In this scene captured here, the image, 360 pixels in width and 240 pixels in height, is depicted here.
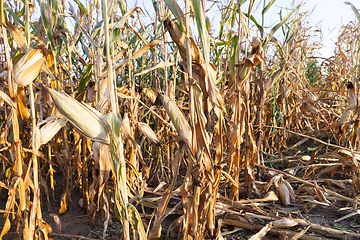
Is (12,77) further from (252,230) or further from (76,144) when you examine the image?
(252,230)

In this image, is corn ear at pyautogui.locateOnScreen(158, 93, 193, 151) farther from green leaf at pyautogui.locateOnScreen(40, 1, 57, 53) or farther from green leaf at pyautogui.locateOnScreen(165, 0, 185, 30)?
green leaf at pyautogui.locateOnScreen(40, 1, 57, 53)

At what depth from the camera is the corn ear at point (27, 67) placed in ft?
2.78

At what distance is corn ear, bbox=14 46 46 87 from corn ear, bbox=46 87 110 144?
0.19 meters

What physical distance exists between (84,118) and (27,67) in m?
0.33

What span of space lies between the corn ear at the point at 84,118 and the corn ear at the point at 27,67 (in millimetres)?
191

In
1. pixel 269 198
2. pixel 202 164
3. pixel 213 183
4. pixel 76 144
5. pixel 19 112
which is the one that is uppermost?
pixel 19 112

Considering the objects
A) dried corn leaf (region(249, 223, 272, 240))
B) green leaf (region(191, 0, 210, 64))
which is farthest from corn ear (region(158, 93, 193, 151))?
dried corn leaf (region(249, 223, 272, 240))

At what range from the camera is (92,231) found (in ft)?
4.59

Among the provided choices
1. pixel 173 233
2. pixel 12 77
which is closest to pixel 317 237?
pixel 173 233

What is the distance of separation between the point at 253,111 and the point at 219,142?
1.08 m

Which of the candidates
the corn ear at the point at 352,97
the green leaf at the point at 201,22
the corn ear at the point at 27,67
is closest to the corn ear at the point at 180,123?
the green leaf at the point at 201,22

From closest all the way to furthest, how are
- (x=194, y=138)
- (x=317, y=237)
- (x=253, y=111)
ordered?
(x=194, y=138), (x=317, y=237), (x=253, y=111)

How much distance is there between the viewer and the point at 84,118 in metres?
0.73

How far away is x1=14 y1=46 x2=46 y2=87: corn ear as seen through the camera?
0.85 metres
